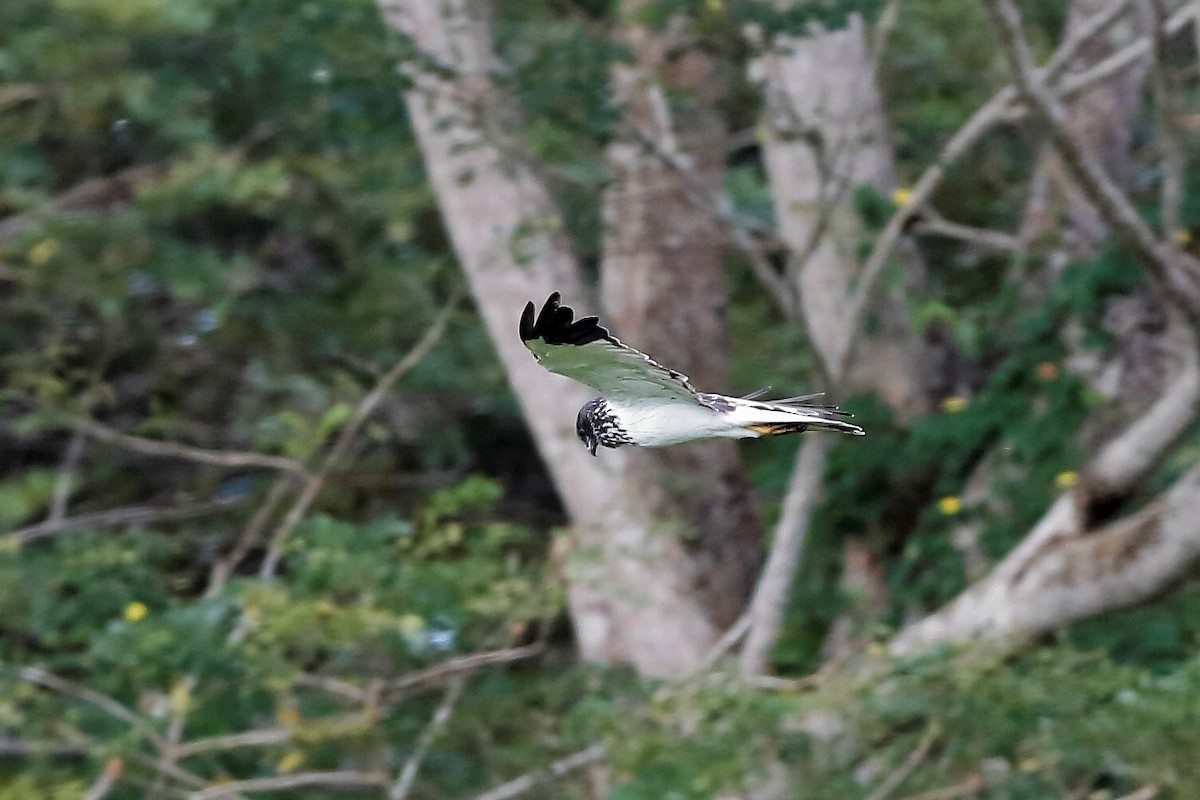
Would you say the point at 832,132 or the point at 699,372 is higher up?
the point at 832,132

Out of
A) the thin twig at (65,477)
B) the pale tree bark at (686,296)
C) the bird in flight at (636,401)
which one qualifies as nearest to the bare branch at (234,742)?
the thin twig at (65,477)

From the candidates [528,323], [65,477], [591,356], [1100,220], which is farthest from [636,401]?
[65,477]

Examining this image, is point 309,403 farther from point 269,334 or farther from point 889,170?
point 889,170

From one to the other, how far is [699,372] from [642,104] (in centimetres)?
125

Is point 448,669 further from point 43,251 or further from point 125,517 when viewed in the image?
point 43,251

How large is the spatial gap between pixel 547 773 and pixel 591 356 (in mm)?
4225

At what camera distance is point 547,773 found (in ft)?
23.6

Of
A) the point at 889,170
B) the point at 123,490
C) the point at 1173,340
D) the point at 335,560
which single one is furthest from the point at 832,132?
the point at 123,490

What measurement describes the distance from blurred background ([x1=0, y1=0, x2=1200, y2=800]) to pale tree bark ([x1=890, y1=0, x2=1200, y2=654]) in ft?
0.06

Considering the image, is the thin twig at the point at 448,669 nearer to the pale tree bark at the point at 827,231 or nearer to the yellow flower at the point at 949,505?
the pale tree bark at the point at 827,231

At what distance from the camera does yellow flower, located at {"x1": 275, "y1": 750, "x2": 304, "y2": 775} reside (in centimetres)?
720

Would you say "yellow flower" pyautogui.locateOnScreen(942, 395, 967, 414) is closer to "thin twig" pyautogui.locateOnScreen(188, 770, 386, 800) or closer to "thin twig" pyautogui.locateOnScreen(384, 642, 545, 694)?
"thin twig" pyautogui.locateOnScreen(384, 642, 545, 694)

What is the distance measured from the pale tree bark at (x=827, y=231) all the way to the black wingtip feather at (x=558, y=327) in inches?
145

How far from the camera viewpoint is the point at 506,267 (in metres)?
7.70
